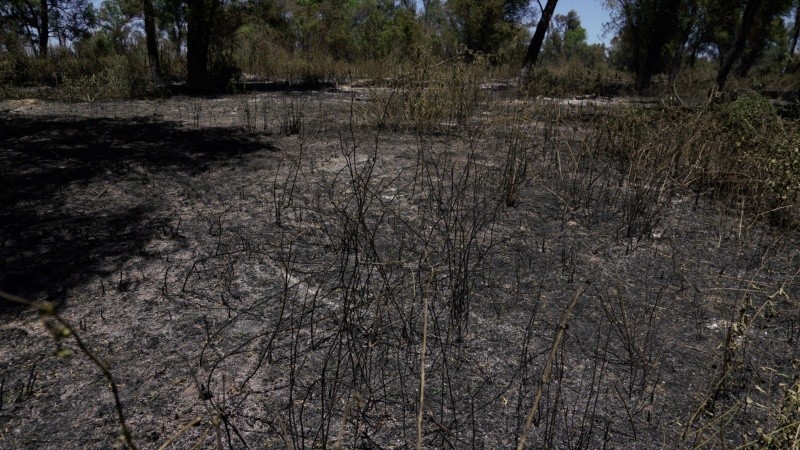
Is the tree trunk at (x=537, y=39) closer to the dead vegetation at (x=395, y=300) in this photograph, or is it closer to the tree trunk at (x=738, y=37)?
the tree trunk at (x=738, y=37)

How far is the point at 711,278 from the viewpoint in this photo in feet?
10.6

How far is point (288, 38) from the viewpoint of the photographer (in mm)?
16375

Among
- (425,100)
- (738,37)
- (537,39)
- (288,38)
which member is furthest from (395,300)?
(288,38)

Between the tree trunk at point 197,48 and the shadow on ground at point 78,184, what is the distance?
3.59m

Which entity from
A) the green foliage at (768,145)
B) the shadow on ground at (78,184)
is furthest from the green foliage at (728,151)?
the shadow on ground at (78,184)

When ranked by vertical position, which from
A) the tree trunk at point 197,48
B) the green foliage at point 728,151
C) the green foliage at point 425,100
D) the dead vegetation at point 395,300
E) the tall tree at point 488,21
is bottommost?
the dead vegetation at point 395,300

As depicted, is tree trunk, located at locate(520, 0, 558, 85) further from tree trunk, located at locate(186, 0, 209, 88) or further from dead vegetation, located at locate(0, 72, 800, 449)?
dead vegetation, located at locate(0, 72, 800, 449)

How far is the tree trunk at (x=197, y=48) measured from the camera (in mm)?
10102

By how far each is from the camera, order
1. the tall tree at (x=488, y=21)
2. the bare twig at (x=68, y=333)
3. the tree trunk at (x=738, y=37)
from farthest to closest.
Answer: the tall tree at (x=488, y=21) → the tree trunk at (x=738, y=37) → the bare twig at (x=68, y=333)

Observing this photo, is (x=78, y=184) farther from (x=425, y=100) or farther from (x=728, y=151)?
(x=728, y=151)

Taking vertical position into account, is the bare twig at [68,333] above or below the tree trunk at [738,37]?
below

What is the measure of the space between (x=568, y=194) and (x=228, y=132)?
12.8 ft

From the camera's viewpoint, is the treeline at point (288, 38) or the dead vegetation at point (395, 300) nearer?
the dead vegetation at point (395, 300)

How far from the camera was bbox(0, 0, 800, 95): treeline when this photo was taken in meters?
10.3
